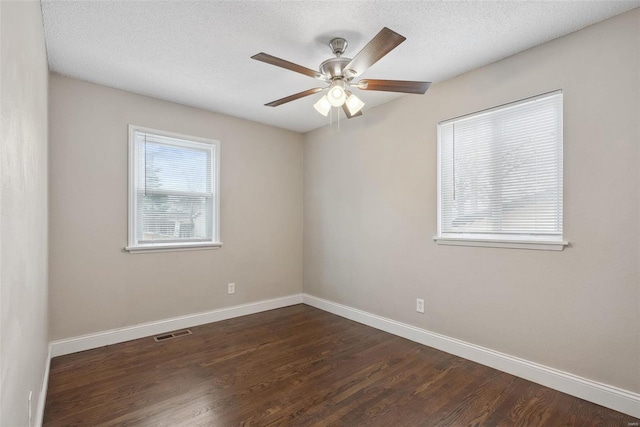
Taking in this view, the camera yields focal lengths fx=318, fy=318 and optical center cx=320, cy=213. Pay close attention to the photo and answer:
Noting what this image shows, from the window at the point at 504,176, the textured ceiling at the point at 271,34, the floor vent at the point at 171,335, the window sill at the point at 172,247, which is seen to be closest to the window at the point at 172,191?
the window sill at the point at 172,247

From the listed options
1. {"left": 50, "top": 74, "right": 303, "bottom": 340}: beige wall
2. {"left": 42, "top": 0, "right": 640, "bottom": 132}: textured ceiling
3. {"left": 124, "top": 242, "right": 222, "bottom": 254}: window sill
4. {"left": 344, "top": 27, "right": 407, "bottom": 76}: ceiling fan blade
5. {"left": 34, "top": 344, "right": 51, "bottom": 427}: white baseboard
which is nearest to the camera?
{"left": 344, "top": 27, "right": 407, "bottom": 76}: ceiling fan blade

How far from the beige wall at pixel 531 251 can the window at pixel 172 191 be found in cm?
167

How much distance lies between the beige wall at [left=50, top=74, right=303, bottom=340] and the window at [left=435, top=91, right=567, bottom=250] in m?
2.24

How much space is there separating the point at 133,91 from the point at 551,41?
11.8 ft

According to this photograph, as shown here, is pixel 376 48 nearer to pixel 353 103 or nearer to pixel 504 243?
pixel 353 103

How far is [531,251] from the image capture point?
2.37m

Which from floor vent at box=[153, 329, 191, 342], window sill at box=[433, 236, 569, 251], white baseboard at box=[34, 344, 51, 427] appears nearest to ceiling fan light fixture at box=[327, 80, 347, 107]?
window sill at box=[433, 236, 569, 251]

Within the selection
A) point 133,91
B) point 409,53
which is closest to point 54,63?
point 133,91

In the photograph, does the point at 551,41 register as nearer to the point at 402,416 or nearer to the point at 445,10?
the point at 445,10

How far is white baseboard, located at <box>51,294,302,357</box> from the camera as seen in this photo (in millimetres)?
2818

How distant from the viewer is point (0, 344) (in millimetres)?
880

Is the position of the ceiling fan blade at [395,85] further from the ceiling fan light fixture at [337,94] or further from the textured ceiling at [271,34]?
the textured ceiling at [271,34]

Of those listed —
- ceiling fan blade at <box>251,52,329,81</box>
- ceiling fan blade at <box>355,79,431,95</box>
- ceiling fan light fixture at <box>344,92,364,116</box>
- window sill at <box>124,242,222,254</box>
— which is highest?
ceiling fan blade at <box>251,52,329,81</box>

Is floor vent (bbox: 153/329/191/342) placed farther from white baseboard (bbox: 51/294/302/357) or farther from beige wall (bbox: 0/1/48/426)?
beige wall (bbox: 0/1/48/426)
